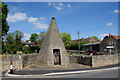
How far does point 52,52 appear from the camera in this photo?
13.4 metres

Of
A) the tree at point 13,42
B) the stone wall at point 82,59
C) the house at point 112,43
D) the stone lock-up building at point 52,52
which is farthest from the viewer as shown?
the house at point 112,43

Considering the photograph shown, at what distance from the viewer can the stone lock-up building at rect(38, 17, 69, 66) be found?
1319 cm

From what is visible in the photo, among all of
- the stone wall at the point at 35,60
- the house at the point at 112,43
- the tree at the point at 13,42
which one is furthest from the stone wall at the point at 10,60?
the house at the point at 112,43

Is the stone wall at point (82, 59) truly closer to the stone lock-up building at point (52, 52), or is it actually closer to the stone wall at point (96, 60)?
the stone wall at point (96, 60)

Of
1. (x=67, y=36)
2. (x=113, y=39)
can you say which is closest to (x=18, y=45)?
(x=113, y=39)

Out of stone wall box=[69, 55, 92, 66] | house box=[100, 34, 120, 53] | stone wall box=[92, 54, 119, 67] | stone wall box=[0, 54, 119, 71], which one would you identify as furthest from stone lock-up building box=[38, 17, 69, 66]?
house box=[100, 34, 120, 53]

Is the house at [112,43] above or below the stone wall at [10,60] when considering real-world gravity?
above

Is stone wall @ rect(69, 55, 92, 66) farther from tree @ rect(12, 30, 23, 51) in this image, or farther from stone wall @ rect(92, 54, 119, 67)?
tree @ rect(12, 30, 23, 51)

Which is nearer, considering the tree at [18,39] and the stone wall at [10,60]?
the stone wall at [10,60]

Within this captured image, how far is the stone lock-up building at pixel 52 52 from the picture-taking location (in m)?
13.2

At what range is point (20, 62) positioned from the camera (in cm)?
1152

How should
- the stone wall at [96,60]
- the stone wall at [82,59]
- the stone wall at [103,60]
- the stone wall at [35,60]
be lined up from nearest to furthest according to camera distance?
the stone wall at [35,60] < the stone wall at [96,60] < the stone wall at [103,60] < the stone wall at [82,59]

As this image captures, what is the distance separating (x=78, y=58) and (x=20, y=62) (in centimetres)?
807

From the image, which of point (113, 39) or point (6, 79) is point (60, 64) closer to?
point (6, 79)
